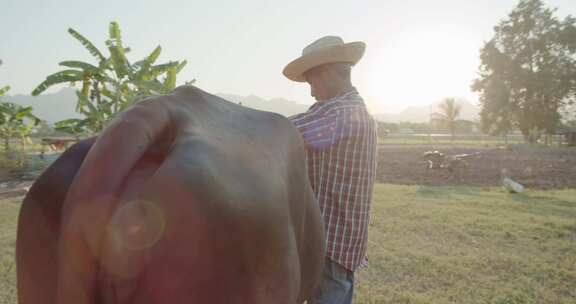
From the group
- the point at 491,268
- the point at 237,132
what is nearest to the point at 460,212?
the point at 491,268

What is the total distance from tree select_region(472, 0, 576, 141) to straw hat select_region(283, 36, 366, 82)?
1582 inches

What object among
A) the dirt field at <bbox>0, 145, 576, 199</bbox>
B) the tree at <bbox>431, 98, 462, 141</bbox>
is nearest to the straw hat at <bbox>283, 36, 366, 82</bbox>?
the dirt field at <bbox>0, 145, 576, 199</bbox>

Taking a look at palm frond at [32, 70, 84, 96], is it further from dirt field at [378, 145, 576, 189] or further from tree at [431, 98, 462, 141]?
tree at [431, 98, 462, 141]

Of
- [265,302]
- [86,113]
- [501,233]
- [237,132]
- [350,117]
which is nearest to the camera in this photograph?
[265,302]

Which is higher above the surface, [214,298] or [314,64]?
[314,64]

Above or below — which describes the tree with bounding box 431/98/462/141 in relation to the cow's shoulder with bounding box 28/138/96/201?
above

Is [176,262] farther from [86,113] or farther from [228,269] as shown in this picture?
[86,113]

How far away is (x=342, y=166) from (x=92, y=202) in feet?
4.27

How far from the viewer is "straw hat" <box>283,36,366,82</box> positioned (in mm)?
2033

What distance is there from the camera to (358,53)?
2.13 metres

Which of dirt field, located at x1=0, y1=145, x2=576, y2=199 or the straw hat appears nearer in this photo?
the straw hat

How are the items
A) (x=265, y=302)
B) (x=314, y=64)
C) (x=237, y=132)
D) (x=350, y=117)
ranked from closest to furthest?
(x=265, y=302) → (x=237, y=132) → (x=350, y=117) → (x=314, y=64)

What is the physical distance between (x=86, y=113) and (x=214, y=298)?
1185 centimetres

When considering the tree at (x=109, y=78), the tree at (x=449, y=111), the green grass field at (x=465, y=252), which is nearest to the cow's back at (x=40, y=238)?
the green grass field at (x=465, y=252)
